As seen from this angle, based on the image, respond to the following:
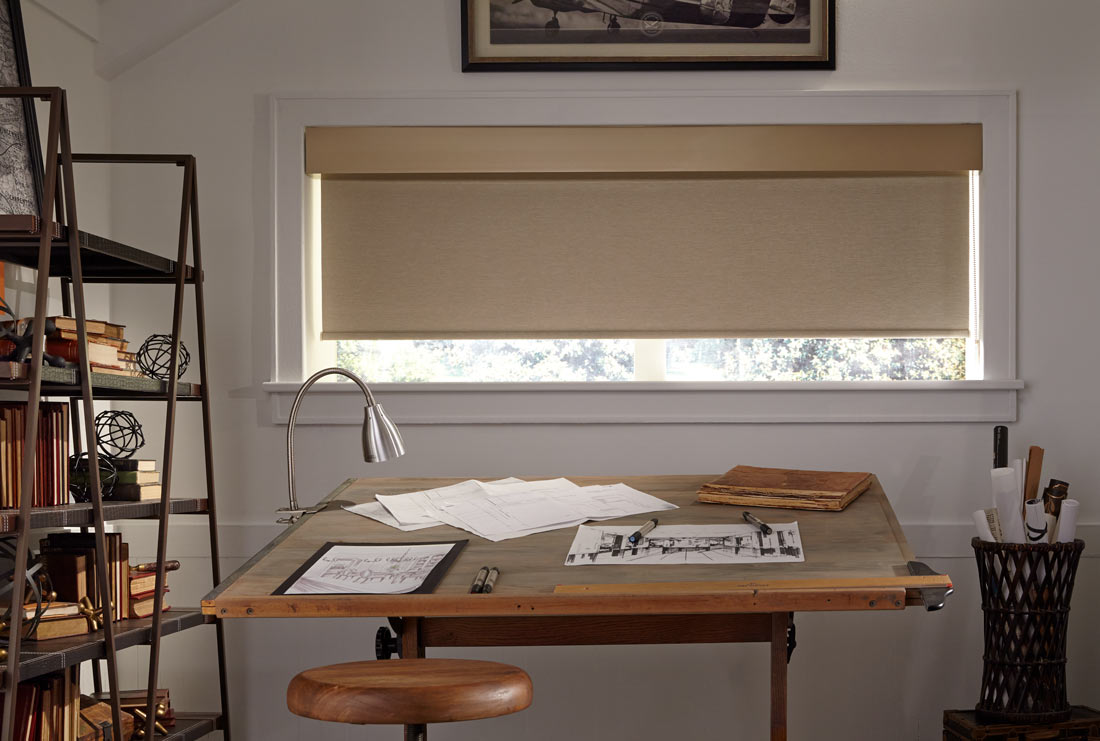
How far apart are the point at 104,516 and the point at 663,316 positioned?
5.43ft

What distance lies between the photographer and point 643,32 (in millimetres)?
2988

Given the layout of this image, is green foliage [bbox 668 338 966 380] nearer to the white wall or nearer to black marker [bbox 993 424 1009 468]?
the white wall

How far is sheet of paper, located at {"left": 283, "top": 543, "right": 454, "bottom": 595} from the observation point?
68.2 inches

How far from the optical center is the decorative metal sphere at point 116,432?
255 cm

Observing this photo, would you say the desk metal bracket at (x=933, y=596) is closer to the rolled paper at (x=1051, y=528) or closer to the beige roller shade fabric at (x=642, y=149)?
the rolled paper at (x=1051, y=528)

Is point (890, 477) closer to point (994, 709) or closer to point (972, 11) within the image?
point (994, 709)

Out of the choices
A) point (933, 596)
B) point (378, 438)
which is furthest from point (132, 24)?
point (933, 596)

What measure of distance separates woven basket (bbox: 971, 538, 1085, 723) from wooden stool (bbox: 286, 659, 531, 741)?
1.59m

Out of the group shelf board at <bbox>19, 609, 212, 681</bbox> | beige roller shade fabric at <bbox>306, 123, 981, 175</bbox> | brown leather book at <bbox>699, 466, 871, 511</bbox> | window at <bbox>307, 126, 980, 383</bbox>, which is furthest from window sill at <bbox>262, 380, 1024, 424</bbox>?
shelf board at <bbox>19, 609, 212, 681</bbox>

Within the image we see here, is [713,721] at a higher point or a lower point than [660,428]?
lower

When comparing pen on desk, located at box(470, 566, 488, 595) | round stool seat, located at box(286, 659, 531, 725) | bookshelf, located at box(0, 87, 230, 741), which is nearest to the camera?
round stool seat, located at box(286, 659, 531, 725)

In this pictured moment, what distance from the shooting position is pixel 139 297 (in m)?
3.01

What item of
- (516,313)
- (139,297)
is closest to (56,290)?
(139,297)

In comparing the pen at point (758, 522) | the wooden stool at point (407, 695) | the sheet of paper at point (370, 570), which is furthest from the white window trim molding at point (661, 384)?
the wooden stool at point (407, 695)
